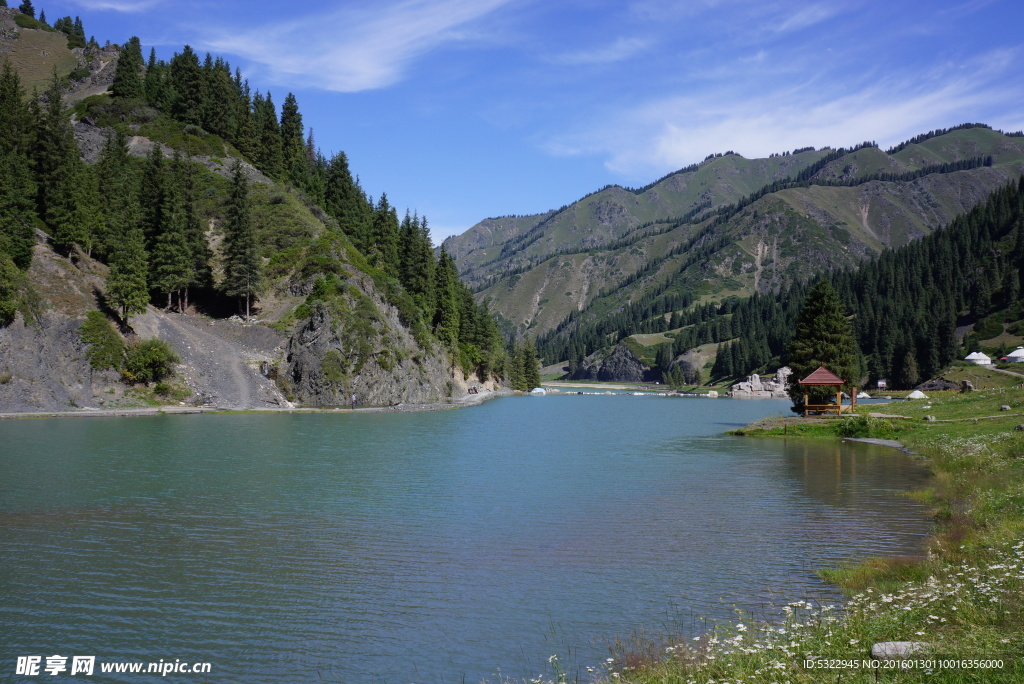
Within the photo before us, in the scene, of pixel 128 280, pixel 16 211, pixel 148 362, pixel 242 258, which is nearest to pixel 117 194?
pixel 242 258

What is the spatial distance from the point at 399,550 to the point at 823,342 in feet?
208

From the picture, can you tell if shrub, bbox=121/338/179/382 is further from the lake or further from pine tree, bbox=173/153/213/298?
the lake

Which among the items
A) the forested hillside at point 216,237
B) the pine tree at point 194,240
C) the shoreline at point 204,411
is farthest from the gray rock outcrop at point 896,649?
the pine tree at point 194,240

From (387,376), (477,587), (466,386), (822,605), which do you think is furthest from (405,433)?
(466,386)

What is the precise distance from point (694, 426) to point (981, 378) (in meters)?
68.5

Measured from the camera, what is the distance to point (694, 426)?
87062 mm

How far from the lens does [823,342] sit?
7425 cm

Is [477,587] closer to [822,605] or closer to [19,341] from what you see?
[822,605]

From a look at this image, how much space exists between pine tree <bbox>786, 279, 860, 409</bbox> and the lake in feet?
93.4

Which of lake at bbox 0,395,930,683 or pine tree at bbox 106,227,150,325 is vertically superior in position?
pine tree at bbox 106,227,150,325

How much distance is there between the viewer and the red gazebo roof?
7075 cm

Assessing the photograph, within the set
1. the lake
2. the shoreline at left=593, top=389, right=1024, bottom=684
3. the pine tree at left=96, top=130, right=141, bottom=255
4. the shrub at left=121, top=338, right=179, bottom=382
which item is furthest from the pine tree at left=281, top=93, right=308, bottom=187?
the shoreline at left=593, top=389, right=1024, bottom=684

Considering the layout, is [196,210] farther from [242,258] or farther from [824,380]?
[824,380]

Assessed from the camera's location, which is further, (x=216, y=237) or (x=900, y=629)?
(x=216, y=237)
